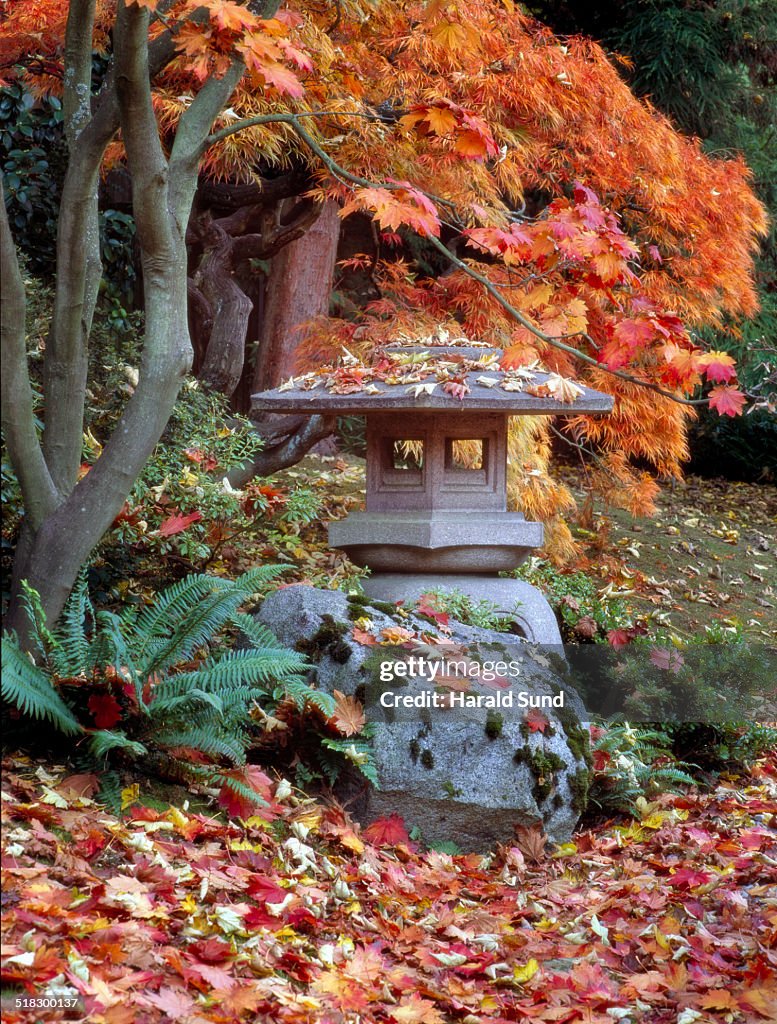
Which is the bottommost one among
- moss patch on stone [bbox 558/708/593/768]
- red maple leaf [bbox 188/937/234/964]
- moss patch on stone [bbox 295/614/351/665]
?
red maple leaf [bbox 188/937/234/964]

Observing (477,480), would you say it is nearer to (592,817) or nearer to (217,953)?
(592,817)

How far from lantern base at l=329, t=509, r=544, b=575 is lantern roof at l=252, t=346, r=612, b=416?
61 cm

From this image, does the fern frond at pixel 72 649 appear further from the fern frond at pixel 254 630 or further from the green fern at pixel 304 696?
the green fern at pixel 304 696

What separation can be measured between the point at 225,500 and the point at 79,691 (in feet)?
7.23

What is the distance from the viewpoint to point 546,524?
8016 millimetres

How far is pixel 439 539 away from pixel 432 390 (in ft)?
2.74

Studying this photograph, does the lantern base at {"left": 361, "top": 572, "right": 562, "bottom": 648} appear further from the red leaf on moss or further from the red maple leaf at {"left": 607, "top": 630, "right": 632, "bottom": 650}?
the red leaf on moss

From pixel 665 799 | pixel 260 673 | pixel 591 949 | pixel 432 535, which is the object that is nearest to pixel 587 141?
pixel 432 535

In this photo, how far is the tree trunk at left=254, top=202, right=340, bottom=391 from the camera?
10016mm

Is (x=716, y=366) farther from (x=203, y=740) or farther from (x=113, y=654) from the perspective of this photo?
(x=113, y=654)

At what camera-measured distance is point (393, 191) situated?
4.16 m

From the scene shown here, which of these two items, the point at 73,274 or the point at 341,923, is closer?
the point at 341,923

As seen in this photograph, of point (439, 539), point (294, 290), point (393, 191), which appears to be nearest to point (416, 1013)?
point (393, 191)

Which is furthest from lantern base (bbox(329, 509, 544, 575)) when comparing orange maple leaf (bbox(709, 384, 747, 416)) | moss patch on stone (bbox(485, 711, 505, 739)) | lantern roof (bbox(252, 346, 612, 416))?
orange maple leaf (bbox(709, 384, 747, 416))
